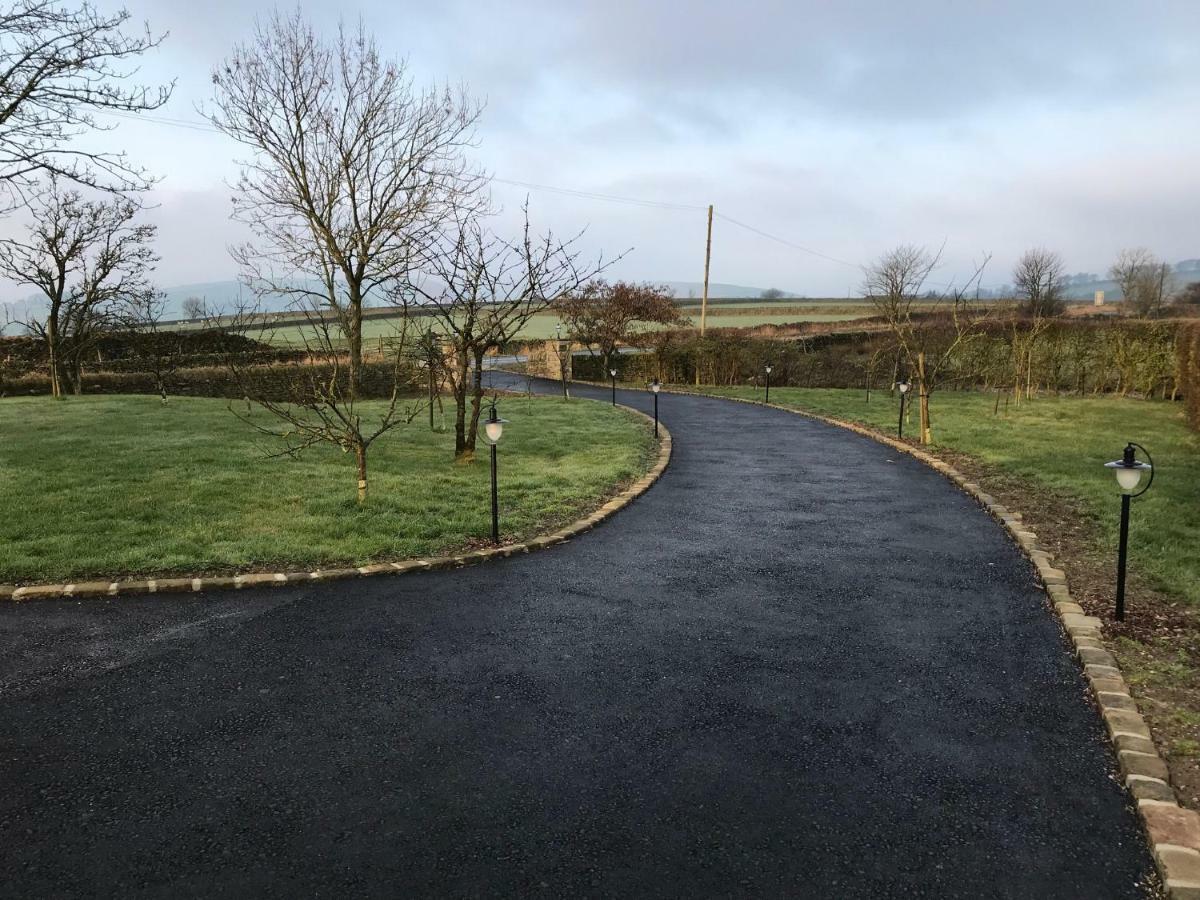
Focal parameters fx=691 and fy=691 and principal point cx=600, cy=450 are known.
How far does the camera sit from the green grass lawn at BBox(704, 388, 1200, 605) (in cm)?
711

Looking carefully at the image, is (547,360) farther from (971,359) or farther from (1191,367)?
(1191,367)

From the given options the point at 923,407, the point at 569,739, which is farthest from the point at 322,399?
the point at 923,407

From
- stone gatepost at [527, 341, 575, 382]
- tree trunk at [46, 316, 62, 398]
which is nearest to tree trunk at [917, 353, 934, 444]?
stone gatepost at [527, 341, 575, 382]

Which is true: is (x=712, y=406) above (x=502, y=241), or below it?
below

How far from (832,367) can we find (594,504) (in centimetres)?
2137

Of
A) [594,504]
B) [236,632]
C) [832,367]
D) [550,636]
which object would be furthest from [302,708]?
[832,367]

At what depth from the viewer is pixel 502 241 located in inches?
508

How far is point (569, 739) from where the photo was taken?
396 cm

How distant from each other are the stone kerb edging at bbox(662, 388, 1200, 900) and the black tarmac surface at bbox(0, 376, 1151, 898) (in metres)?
0.11

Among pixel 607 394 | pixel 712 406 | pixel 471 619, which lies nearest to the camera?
pixel 471 619

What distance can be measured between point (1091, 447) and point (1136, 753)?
10933 mm

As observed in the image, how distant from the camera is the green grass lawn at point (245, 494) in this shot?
7.03 m

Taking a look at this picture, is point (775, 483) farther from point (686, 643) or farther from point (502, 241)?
point (502, 241)

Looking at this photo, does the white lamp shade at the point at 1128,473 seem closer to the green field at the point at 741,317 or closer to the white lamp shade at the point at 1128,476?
the white lamp shade at the point at 1128,476
